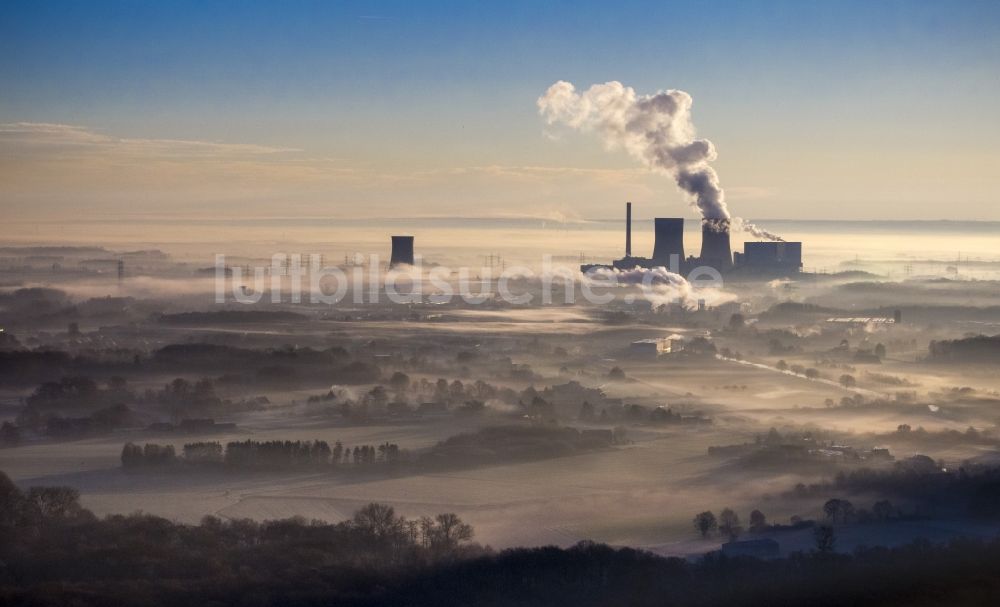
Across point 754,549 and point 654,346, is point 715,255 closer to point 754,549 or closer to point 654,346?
point 654,346

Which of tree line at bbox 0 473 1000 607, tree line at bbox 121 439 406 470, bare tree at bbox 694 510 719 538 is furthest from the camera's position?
tree line at bbox 121 439 406 470

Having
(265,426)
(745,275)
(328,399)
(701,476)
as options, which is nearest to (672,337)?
(745,275)

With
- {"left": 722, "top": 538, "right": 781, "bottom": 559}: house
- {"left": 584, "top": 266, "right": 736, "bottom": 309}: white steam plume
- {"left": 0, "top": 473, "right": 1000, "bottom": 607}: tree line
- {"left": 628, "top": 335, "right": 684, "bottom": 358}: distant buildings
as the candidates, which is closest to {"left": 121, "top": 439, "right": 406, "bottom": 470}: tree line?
{"left": 0, "top": 473, "right": 1000, "bottom": 607}: tree line

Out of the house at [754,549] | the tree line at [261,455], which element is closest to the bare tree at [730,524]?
the house at [754,549]

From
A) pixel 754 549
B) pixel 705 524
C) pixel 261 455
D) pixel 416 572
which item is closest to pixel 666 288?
pixel 261 455

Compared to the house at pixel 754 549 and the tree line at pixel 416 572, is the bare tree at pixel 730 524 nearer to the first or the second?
the house at pixel 754 549

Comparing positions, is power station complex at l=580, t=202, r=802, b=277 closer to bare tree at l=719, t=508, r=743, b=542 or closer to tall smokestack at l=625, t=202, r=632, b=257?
tall smokestack at l=625, t=202, r=632, b=257

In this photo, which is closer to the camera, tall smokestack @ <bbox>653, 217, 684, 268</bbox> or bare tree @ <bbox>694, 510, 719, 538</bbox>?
bare tree @ <bbox>694, 510, 719, 538</bbox>

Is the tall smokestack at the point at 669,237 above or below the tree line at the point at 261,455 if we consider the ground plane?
above
